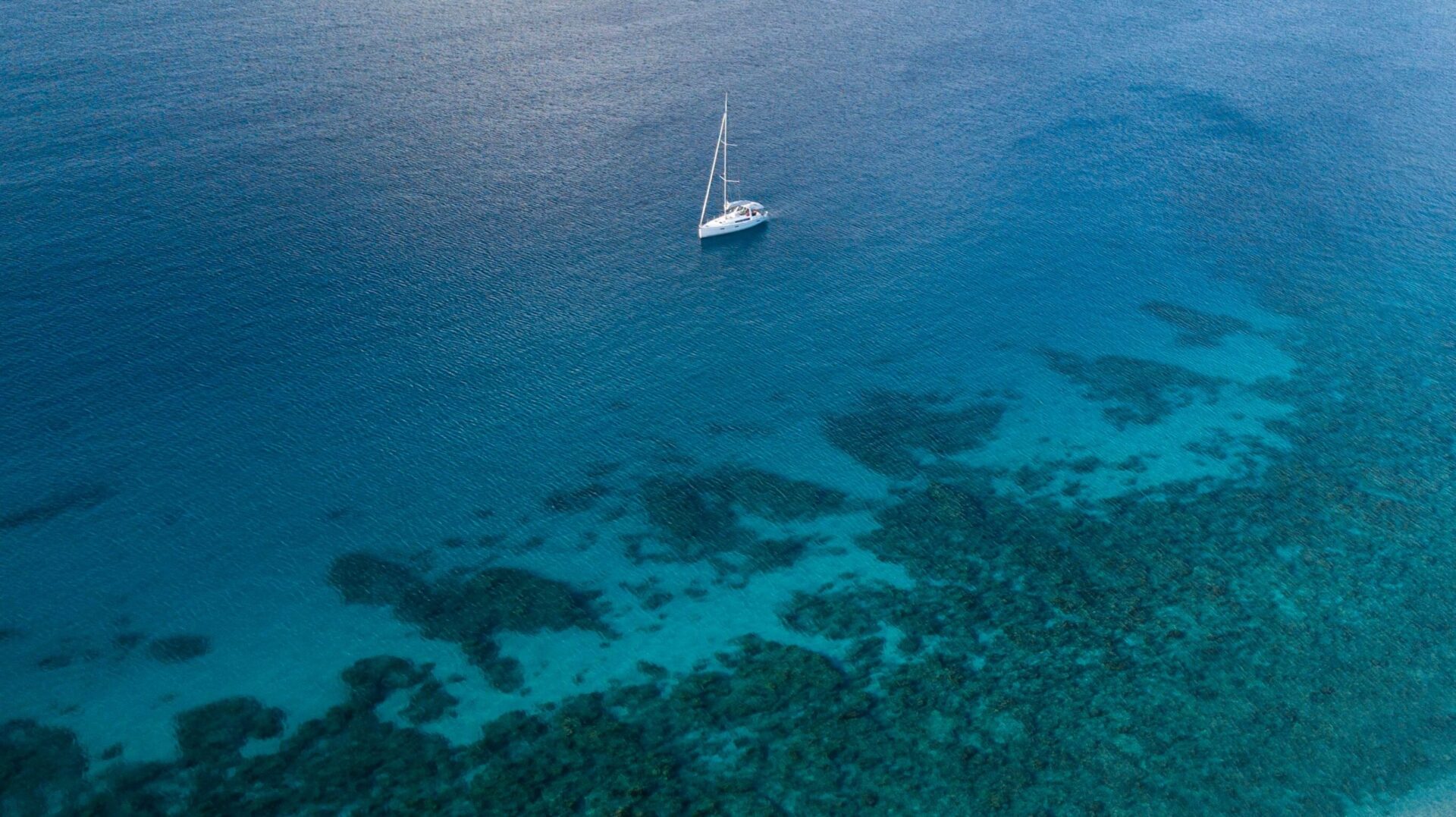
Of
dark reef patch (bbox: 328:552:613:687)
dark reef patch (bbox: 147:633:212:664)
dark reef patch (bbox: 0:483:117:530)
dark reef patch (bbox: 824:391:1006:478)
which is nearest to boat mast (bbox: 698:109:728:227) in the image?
A: dark reef patch (bbox: 824:391:1006:478)

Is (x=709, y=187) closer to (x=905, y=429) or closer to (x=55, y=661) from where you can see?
(x=905, y=429)

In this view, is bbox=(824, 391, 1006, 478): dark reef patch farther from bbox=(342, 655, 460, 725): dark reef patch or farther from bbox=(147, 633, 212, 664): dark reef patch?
bbox=(147, 633, 212, 664): dark reef patch

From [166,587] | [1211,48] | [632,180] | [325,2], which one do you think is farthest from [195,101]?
[1211,48]

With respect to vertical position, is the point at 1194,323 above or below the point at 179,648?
below

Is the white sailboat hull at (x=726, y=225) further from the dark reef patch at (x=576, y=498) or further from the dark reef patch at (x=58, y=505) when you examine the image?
the dark reef patch at (x=58, y=505)

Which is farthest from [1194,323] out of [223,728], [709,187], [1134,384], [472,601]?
[223,728]

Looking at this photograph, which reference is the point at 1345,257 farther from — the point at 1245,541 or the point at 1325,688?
A: the point at 1325,688
